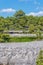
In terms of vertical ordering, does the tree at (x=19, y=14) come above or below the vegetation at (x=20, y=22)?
above

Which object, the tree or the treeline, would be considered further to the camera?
the tree

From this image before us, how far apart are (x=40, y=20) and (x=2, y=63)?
38.8 metres

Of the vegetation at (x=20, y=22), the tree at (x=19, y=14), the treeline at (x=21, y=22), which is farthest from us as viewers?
the tree at (x=19, y=14)

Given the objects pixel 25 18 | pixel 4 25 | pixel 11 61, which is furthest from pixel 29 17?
pixel 11 61

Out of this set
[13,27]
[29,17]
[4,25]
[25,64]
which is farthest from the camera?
[29,17]

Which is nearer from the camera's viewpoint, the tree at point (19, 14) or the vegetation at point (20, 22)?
the vegetation at point (20, 22)

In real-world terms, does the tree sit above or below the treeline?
above

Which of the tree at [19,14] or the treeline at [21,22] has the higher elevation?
the tree at [19,14]

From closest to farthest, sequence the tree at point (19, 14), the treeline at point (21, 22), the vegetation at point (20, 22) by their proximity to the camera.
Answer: the vegetation at point (20, 22)
the treeline at point (21, 22)
the tree at point (19, 14)

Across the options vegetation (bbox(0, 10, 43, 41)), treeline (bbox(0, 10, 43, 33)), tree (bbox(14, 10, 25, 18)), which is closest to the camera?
vegetation (bbox(0, 10, 43, 41))

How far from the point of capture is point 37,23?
44.3m

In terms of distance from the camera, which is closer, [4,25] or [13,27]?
[4,25]

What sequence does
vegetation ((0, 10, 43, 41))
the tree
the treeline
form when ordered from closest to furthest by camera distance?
vegetation ((0, 10, 43, 41)) < the treeline < the tree

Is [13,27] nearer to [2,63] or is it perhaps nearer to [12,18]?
[12,18]
